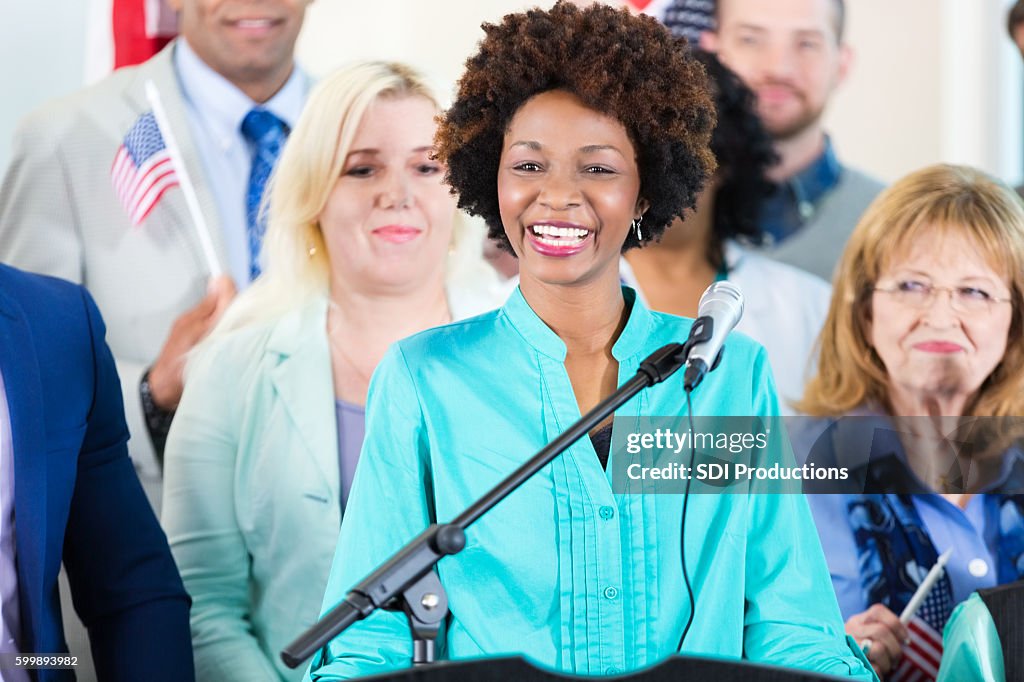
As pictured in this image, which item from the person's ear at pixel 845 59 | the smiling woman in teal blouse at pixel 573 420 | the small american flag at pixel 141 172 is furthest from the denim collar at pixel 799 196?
the small american flag at pixel 141 172

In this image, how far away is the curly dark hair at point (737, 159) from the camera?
11.3ft

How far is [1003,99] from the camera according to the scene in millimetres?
3574

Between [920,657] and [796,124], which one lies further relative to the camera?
[796,124]

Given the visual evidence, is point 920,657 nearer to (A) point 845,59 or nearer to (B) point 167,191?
(A) point 845,59

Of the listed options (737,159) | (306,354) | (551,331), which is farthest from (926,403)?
(306,354)

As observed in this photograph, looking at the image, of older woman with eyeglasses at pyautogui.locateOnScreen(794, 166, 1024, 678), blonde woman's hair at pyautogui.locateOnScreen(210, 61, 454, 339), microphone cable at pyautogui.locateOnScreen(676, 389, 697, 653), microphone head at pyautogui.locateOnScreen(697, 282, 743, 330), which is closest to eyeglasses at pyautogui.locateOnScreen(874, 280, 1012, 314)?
older woman with eyeglasses at pyautogui.locateOnScreen(794, 166, 1024, 678)

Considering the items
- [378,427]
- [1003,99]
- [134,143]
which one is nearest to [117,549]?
[378,427]

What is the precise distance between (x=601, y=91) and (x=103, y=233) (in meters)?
1.61

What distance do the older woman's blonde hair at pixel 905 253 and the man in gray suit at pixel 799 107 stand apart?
0.21 m

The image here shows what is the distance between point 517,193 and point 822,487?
145 centimetres

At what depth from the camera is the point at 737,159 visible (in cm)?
350

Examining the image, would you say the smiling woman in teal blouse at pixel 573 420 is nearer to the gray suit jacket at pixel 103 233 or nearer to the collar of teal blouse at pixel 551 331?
the collar of teal blouse at pixel 551 331

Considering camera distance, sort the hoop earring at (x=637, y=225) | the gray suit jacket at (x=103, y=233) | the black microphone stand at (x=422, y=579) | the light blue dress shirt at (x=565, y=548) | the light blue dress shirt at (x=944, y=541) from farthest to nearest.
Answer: the gray suit jacket at (x=103, y=233)
the light blue dress shirt at (x=944, y=541)
the hoop earring at (x=637, y=225)
the light blue dress shirt at (x=565, y=548)
the black microphone stand at (x=422, y=579)

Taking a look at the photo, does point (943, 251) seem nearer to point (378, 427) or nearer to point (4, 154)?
point (378, 427)
